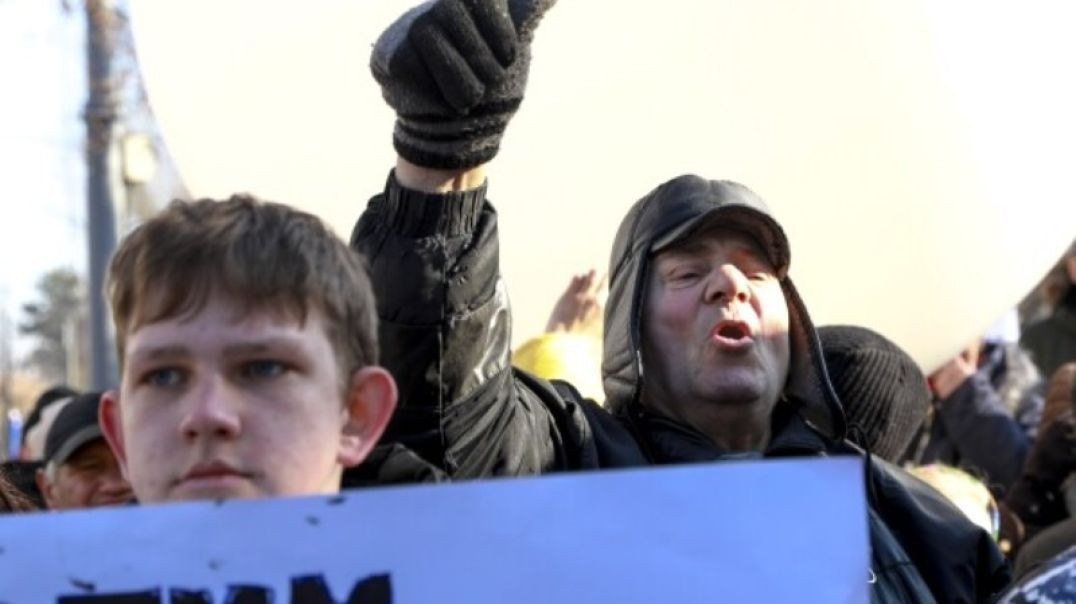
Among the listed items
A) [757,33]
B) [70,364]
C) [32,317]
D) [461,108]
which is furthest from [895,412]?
[32,317]

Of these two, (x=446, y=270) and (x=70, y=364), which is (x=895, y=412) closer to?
(x=446, y=270)

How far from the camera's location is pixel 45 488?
3.58m

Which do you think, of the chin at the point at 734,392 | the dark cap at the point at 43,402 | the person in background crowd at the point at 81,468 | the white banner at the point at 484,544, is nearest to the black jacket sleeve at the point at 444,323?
the chin at the point at 734,392

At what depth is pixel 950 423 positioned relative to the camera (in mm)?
6191

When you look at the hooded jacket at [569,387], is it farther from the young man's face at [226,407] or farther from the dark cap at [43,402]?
the dark cap at [43,402]

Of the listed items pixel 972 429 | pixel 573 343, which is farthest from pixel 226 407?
pixel 972 429

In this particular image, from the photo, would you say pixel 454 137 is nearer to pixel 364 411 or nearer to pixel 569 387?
pixel 364 411

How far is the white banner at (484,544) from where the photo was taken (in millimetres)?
1818

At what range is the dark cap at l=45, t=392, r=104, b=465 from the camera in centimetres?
354

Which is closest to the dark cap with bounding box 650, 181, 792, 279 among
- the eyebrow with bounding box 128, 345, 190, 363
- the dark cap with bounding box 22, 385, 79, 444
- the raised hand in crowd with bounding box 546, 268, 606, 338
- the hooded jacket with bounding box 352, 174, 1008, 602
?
the hooded jacket with bounding box 352, 174, 1008, 602

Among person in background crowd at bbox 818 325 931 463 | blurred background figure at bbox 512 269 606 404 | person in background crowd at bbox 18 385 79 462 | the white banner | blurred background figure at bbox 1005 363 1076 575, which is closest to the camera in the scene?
the white banner

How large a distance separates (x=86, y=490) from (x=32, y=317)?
43.5m

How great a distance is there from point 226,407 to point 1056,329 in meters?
5.28

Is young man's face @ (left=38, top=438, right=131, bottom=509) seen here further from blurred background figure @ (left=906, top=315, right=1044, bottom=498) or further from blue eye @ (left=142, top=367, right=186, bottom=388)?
blurred background figure @ (left=906, top=315, right=1044, bottom=498)
